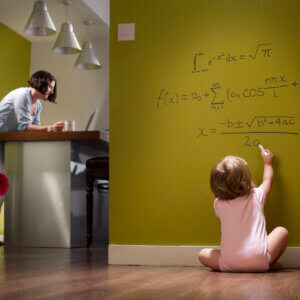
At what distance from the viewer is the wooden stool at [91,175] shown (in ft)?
13.0

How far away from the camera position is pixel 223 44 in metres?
2.66

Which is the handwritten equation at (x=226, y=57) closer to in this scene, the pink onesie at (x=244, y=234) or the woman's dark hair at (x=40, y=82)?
the pink onesie at (x=244, y=234)

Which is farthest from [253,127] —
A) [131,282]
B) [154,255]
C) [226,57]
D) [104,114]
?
[104,114]

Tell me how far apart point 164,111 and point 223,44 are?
451 millimetres

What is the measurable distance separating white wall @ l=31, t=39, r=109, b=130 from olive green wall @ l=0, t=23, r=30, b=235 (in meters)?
0.26

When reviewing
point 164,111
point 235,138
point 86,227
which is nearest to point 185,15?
point 164,111

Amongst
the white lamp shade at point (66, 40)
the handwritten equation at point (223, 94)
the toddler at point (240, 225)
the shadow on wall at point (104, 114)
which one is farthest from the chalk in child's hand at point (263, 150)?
the shadow on wall at point (104, 114)

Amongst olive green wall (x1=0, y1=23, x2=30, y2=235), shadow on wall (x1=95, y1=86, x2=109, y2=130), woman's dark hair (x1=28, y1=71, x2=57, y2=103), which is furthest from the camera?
shadow on wall (x1=95, y1=86, x2=109, y2=130)

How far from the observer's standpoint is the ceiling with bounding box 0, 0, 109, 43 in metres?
6.05

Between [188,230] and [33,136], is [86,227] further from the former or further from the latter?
[188,230]

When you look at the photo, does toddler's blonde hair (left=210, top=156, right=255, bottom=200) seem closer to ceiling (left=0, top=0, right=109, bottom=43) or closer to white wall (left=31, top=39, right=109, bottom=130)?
ceiling (left=0, top=0, right=109, bottom=43)

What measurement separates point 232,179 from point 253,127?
35 centimetres

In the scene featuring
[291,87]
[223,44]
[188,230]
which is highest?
[223,44]

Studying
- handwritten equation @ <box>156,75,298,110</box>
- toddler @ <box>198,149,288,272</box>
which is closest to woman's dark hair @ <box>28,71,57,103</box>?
handwritten equation @ <box>156,75,298,110</box>
